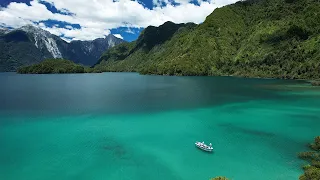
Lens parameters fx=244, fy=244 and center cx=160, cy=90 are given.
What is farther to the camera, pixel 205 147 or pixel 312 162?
pixel 205 147

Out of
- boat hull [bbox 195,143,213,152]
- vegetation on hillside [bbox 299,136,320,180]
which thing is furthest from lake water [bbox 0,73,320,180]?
vegetation on hillside [bbox 299,136,320,180]

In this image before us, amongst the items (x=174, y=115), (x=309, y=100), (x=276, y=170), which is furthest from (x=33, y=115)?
(x=309, y=100)

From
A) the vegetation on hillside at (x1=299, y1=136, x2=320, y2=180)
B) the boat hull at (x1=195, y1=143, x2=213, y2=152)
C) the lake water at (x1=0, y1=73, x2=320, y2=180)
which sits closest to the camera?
the vegetation on hillside at (x1=299, y1=136, x2=320, y2=180)

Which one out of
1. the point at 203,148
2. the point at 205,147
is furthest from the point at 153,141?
the point at 205,147

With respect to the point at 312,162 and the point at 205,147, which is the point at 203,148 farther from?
the point at 312,162

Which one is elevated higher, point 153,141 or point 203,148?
point 203,148

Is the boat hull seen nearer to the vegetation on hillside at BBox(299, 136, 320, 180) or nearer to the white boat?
the white boat

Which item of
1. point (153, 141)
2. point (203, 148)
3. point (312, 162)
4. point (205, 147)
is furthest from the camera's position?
point (153, 141)

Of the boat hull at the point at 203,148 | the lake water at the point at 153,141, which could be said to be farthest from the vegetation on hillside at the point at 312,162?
the boat hull at the point at 203,148

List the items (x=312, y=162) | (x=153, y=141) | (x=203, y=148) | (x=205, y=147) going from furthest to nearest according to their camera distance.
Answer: (x=153, y=141) < (x=203, y=148) < (x=205, y=147) < (x=312, y=162)
